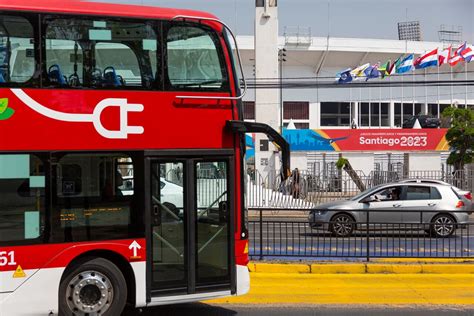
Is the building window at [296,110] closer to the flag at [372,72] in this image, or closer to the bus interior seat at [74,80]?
the flag at [372,72]

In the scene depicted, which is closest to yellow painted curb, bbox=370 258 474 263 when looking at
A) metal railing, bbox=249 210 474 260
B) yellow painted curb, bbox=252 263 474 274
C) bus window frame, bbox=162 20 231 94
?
metal railing, bbox=249 210 474 260

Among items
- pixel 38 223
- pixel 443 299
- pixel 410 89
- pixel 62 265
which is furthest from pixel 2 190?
pixel 410 89

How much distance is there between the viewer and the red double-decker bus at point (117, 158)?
6590 mm

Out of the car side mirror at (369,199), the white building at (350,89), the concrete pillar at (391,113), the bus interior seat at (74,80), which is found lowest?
the car side mirror at (369,199)

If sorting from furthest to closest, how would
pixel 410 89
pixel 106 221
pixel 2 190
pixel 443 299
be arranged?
pixel 410 89 → pixel 443 299 → pixel 106 221 → pixel 2 190

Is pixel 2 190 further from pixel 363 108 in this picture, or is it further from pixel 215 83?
pixel 363 108

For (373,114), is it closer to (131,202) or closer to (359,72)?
(359,72)

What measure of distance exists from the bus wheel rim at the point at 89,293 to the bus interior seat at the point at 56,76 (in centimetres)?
225

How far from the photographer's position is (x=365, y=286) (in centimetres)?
980

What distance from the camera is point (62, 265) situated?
21.9 ft

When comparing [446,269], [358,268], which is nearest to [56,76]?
[358,268]

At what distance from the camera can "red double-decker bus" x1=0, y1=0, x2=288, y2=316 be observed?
6590mm

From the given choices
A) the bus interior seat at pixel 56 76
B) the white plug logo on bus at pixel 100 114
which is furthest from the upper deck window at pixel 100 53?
the white plug logo on bus at pixel 100 114

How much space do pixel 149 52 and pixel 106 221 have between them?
2.16 metres
